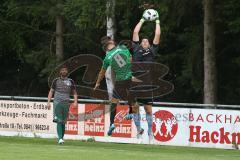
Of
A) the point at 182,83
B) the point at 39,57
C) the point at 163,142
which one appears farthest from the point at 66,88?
the point at 39,57

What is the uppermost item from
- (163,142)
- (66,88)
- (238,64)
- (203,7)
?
(203,7)

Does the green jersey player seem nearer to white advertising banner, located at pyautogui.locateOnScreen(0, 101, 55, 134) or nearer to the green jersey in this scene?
the green jersey

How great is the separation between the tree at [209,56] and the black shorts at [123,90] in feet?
34.2

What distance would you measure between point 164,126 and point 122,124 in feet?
5.04

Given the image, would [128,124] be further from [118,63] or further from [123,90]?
[118,63]

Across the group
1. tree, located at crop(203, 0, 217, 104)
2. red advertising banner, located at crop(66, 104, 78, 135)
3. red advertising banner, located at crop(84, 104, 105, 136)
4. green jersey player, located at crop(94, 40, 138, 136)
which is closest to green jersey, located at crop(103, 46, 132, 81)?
green jersey player, located at crop(94, 40, 138, 136)

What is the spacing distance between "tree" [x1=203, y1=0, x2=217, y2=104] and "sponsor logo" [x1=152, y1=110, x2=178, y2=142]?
Result: 7.66 meters

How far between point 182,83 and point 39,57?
8.56 metres

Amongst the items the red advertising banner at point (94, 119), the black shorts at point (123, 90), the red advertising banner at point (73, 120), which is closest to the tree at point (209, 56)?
the red advertising banner at point (94, 119)

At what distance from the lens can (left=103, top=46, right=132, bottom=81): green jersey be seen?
18.7 metres

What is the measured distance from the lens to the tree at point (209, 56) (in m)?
30.7

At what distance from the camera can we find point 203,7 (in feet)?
104

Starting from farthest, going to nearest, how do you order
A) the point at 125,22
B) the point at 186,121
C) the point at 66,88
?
1. the point at 125,22
2. the point at 186,121
3. the point at 66,88

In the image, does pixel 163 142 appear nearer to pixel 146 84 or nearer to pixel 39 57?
pixel 146 84
